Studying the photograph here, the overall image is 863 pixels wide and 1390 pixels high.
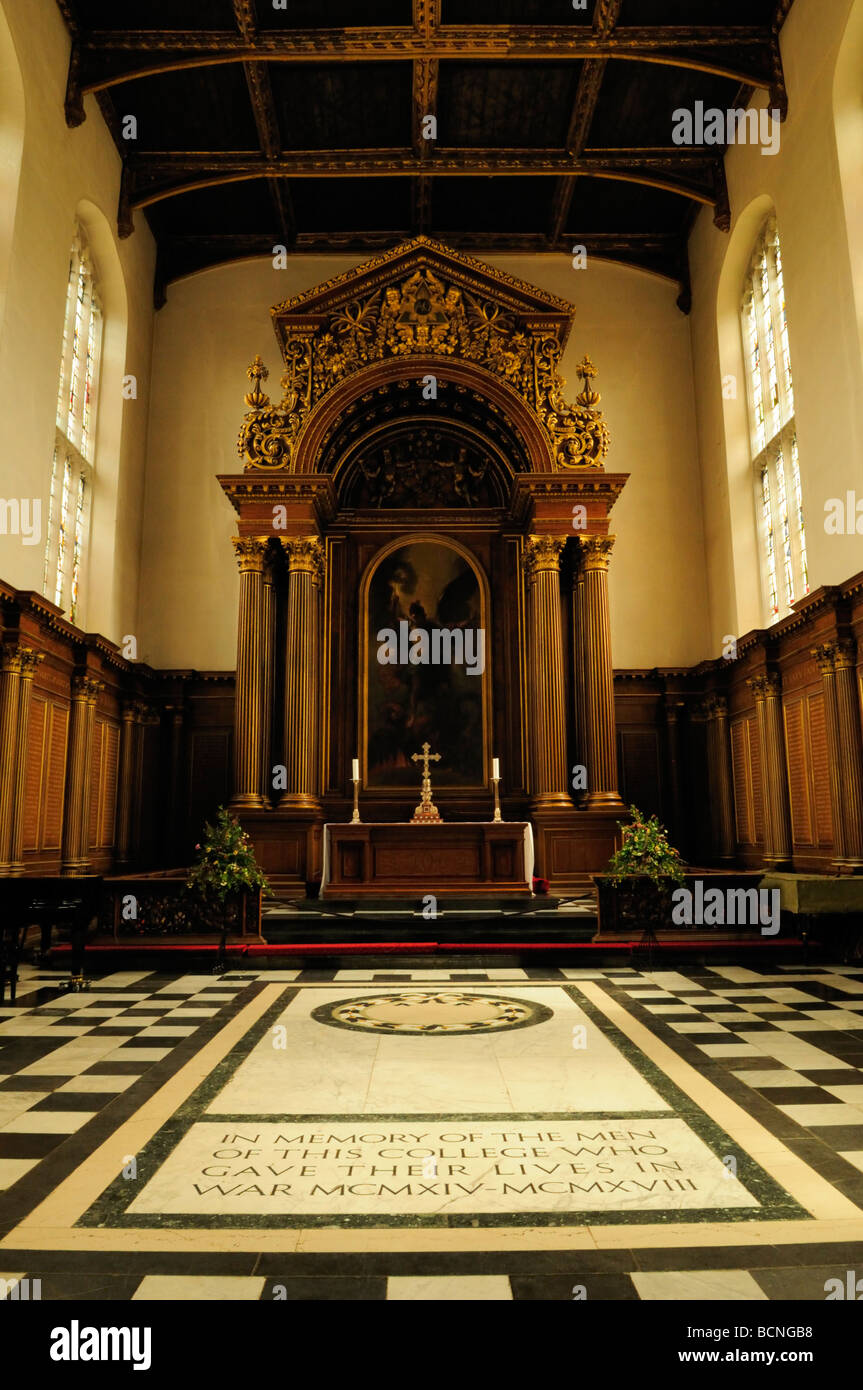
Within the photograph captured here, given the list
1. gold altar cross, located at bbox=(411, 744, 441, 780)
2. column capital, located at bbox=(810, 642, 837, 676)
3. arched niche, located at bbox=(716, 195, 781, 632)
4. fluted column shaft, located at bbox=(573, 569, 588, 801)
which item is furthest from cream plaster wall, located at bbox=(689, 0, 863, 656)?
gold altar cross, located at bbox=(411, 744, 441, 780)

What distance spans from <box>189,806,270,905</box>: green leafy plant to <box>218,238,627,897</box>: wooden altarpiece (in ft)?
10.6

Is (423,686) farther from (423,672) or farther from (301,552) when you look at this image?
(301,552)

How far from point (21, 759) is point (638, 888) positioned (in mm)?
6977

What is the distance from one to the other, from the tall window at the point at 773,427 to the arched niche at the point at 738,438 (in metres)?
0.15

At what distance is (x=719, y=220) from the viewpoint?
15477 mm

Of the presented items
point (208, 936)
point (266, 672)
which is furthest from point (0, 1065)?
point (266, 672)

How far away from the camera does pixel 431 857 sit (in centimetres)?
1271

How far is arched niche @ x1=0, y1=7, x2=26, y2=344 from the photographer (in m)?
10.9

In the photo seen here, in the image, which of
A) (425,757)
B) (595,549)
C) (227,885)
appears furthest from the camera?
(595,549)

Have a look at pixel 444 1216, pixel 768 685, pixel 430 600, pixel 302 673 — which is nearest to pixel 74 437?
pixel 302 673

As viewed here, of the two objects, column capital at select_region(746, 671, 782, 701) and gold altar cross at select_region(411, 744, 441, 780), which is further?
gold altar cross at select_region(411, 744, 441, 780)

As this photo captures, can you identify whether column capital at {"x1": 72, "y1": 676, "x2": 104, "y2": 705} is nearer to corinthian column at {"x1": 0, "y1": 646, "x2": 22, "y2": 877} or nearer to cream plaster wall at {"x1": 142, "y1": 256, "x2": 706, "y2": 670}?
corinthian column at {"x1": 0, "y1": 646, "x2": 22, "y2": 877}

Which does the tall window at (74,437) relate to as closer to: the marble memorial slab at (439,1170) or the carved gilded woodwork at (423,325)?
the carved gilded woodwork at (423,325)

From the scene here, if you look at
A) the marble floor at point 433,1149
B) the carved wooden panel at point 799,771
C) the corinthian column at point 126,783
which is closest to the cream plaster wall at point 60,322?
the corinthian column at point 126,783
